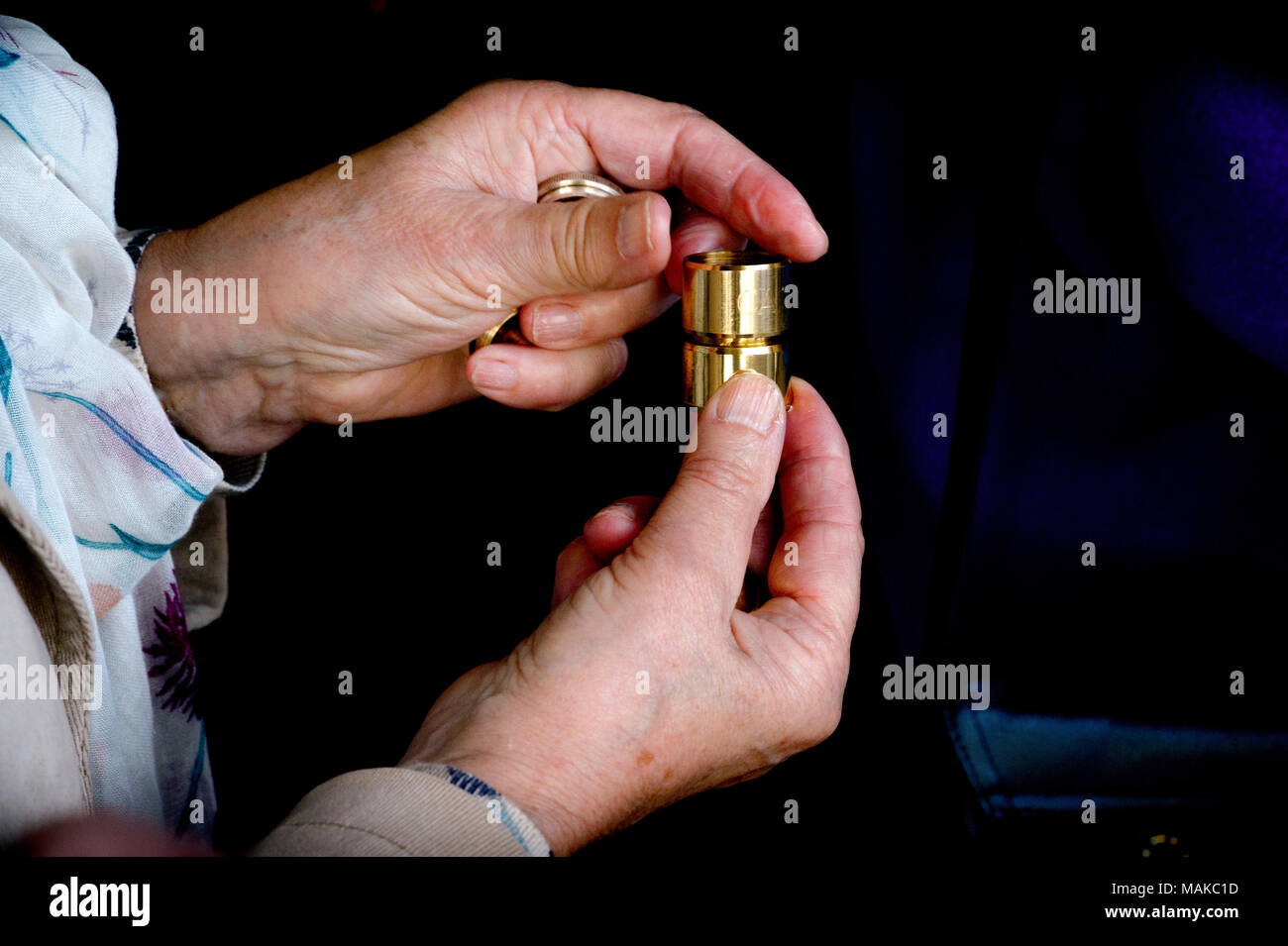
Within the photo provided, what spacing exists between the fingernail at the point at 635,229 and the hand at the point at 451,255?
0.14 feet

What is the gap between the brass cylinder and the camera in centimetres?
77

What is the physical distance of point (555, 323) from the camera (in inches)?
36.3

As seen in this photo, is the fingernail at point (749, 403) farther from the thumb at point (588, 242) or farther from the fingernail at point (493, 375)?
the fingernail at point (493, 375)

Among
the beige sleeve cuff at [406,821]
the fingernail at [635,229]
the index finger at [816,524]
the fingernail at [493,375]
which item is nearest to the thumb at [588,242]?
the fingernail at [635,229]

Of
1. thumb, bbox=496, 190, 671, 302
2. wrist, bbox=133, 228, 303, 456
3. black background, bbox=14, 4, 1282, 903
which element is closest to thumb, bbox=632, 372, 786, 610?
thumb, bbox=496, 190, 671, 302

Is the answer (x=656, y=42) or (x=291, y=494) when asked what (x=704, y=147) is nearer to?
(x=656, y=42)

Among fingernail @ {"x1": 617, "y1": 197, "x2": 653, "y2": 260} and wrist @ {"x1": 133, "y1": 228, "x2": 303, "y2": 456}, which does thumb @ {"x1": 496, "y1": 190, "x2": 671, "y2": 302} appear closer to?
fingernail @ {"x1": 617, "y1": 197, "x2": 653, "y2": 260}

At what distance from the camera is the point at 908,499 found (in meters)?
1.12

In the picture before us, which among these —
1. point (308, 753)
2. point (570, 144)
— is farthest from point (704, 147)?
point (308, 753)

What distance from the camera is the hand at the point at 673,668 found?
676mm

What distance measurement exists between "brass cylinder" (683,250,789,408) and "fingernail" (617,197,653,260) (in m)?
0.05

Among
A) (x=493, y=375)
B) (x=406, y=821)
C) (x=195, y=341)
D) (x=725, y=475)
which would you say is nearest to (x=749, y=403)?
(x=725, y=475)

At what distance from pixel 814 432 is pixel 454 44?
0.59m

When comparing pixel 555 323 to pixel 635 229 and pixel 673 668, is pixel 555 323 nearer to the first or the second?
pixel 635 229
